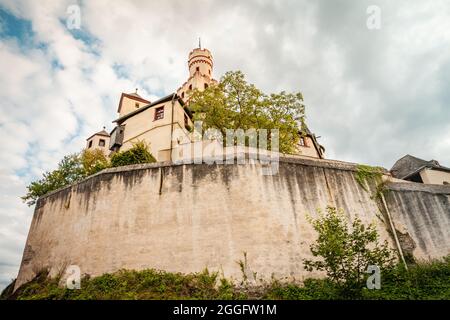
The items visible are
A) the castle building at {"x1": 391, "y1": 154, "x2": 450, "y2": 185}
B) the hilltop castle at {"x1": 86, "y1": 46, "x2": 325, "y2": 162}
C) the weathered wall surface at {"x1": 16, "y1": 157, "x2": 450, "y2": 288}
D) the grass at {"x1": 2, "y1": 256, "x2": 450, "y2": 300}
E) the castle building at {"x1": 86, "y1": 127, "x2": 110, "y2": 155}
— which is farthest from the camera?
the castle building at {"x1": 86, "y1": 127, "x2": 110, "y2": 155}

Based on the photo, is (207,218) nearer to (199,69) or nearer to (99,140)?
(199,69)

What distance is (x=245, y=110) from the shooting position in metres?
18.2

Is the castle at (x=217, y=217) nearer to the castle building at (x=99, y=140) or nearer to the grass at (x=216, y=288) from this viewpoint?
the grass at (x=216, y=288)

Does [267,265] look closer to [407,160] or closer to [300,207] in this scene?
[300,207]

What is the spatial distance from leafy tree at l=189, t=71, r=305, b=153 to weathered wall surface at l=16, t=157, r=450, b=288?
18.7 ft

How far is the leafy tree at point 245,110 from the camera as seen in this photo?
709 inches

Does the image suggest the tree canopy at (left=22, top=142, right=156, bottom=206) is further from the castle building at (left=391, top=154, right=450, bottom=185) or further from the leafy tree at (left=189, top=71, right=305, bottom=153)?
the castle building at (left=391, top=154, right=450, bottom=185)

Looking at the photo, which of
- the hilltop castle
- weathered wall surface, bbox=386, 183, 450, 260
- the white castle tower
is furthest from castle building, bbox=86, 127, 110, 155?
weathered wall surface, bbox=386, 183, 450, 260

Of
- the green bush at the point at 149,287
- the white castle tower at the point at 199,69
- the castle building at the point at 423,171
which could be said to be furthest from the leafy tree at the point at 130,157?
the white castle tower at the point at 199,69

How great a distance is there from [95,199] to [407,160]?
24315mm

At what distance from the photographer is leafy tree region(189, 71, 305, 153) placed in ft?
59.1

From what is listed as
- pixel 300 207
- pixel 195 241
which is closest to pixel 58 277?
pixel 195 241

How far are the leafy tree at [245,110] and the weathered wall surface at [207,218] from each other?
18.7ft
